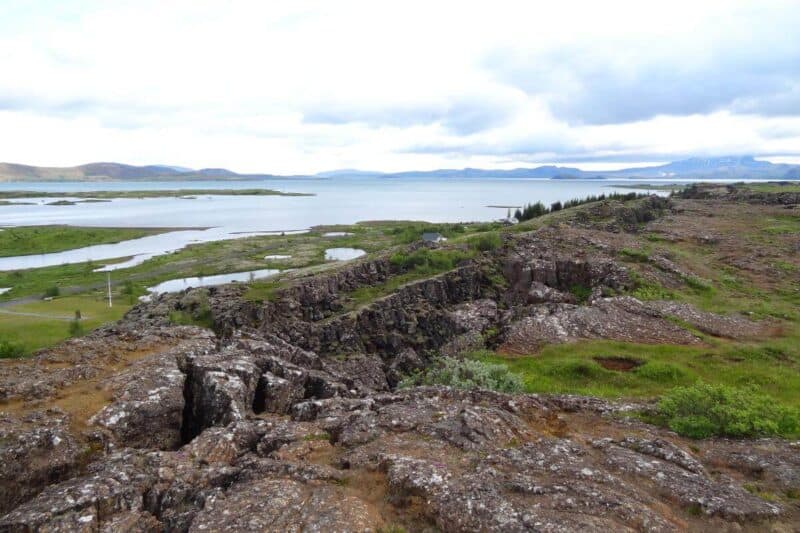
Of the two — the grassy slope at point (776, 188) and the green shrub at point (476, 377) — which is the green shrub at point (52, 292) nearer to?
the green shrub at point (476, 377)

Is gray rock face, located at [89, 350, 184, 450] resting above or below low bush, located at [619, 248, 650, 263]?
below

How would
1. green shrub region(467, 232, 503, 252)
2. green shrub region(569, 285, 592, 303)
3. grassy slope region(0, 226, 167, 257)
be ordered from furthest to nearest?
1. grassy slope region(0, 226, 167, 257)
2. green shrub region(467, 232, 503, 252)
3. green shrub region(569, 285, 592, 303)

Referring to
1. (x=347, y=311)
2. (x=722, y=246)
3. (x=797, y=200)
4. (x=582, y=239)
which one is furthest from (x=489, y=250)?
(x=797, y=200)

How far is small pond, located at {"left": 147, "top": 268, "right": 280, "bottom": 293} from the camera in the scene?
69.4 m

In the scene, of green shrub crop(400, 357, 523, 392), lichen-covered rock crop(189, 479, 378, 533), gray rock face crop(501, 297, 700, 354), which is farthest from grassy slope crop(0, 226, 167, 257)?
lichen-covered rock crop(189, 479, 378, 533)

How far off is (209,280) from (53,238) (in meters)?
67.8

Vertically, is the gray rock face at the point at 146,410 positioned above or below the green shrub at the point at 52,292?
above

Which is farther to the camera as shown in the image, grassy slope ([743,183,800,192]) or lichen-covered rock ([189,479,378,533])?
grassy slope ([743,183,800,192])

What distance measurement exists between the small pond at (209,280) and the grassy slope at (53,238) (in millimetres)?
52938

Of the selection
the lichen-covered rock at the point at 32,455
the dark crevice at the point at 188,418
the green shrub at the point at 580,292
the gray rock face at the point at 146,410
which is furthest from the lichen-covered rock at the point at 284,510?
the green shrub at the point at 580,292

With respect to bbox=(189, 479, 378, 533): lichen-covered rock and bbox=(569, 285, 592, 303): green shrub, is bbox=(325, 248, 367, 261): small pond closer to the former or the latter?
bbox=(569, 285, 592, 303): green shrub

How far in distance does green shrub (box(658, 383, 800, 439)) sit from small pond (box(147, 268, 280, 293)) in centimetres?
6041

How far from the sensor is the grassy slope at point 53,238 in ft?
344

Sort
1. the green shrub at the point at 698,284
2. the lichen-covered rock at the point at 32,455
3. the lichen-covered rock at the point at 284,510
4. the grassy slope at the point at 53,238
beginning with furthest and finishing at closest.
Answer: the grassy slope at the point at 53,238 → the green shrub at the point at 698,284 → the lichen-covered rock at the point at 32,455 → the lichen-covered rock at the point at 284,510
